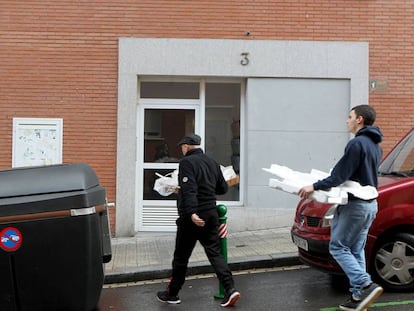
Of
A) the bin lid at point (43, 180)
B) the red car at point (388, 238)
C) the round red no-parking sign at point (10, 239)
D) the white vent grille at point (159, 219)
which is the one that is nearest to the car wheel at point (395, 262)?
the red car at point (388, 238)

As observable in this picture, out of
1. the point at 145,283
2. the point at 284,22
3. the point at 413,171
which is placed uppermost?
the point at 284,22

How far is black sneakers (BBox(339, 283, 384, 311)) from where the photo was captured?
173 inches

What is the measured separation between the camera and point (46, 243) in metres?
4.07

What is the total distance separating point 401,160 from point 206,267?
2715 millimetres

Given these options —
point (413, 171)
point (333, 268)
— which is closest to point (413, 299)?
point (333, 268)

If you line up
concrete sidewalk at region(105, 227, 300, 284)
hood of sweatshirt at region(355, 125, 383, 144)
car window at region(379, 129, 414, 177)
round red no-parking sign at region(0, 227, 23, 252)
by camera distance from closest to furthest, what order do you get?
round red no-parking sign at region(0, 227, 23, 252) → hood of sweatshirt at region(355, 125, 383, 144) → car window at region(379, 129, 414, 177) → concrete sidewalk at region(105, 227, 300, 284)

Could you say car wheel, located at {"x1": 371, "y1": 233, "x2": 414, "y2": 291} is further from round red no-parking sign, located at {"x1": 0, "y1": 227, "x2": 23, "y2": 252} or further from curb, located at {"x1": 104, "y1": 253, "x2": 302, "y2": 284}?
round red no-parking sign, located at {"x1": 0, "y1": 227, "x2": 23, "y2": 252}

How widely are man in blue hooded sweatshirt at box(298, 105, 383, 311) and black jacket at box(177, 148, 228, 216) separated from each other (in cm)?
106

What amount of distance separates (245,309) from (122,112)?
4.78 m

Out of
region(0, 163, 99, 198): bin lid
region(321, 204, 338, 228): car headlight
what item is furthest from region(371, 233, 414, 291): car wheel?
region(0, 163, 99, 198): bin lid

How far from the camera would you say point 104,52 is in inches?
353

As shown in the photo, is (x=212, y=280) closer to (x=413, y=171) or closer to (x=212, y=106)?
(x=413, y=171)

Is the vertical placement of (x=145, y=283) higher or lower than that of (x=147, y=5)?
lower

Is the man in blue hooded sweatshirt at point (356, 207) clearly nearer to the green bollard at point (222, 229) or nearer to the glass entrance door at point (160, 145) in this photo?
the green bollard at point (222, 229)
